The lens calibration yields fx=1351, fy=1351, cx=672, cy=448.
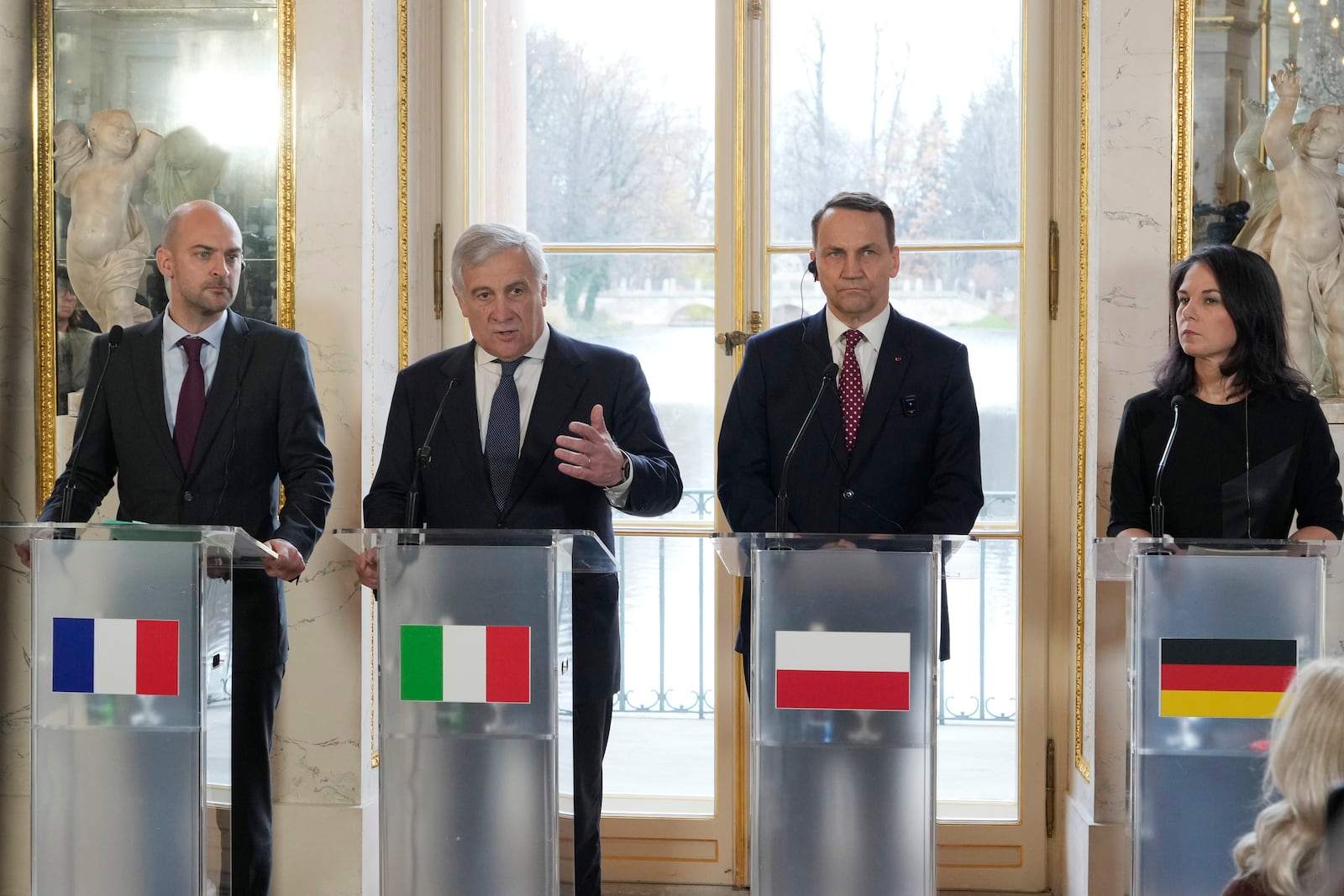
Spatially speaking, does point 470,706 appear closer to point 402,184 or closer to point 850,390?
point 850,390

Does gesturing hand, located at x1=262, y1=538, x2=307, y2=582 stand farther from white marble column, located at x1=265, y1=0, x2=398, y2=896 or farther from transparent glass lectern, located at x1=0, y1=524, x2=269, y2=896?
white marble column, located at x1=265, y1=0, x2=398, y2=896

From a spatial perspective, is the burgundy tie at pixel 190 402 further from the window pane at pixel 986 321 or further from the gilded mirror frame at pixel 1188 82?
the gilded mirror frame at pixel 1188 82

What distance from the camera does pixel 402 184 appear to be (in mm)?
4016

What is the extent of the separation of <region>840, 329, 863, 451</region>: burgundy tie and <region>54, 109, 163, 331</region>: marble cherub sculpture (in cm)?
202

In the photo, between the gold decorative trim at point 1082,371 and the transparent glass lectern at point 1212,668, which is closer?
the transparent glass lectern at point 1212,668

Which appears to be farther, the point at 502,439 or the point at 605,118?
the point at 605,118

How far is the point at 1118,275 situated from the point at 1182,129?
0.42 meters

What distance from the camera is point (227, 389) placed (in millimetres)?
3238

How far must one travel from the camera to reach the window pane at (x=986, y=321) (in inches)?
159

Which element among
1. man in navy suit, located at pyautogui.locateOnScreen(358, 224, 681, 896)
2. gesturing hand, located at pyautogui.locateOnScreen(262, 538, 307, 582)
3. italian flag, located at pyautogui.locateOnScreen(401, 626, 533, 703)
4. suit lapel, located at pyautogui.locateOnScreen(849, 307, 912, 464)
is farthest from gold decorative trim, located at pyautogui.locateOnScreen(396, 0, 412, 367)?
italian flag, located at pyautogui.locateOnScreen(401, 626, 533, 703)

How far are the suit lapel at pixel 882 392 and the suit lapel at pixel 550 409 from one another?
598 millimetres

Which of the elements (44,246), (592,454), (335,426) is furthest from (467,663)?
(44,246)

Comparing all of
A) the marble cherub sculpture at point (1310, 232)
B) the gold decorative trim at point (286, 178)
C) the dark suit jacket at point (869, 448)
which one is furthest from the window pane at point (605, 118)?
the marble cherub sculpture at point (1310, 232)

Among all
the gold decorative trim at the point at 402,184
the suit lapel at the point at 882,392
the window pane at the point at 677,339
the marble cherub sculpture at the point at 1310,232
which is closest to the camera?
the suit lapel at the point at 882,392
